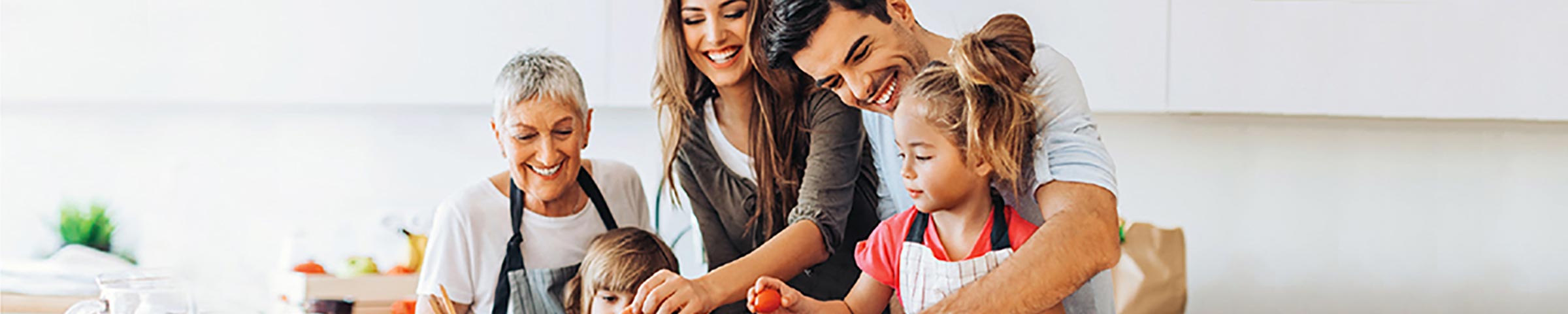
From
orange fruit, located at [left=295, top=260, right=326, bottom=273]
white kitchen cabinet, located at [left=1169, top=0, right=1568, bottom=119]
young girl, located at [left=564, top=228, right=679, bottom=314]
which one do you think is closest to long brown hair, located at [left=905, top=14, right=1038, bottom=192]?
young girl, located at [left=564, top=228, right=679, bottom=314]

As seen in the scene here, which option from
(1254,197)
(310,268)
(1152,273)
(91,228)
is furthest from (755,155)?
(91,228)

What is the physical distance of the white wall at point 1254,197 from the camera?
5.39 ft

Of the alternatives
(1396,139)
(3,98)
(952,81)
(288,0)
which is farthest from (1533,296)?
(3,98)

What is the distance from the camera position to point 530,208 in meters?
1.21

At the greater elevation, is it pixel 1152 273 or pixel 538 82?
pixel 538 82

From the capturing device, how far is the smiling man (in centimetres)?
101

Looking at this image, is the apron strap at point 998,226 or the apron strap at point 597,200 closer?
the apron strap at point 998,226

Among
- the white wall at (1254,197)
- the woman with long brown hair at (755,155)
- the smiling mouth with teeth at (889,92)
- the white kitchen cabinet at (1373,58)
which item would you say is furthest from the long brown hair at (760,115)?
the white wall at (1254,197)

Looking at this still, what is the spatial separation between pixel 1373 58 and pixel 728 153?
0.81 m

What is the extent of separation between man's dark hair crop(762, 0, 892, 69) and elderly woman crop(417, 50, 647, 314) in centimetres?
23

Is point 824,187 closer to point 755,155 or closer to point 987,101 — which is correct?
point 755,155

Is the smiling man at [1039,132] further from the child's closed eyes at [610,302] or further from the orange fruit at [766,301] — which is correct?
the child's closed eyes at [610,302]

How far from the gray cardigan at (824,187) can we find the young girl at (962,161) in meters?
0.11

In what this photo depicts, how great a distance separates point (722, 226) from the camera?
1239mm
